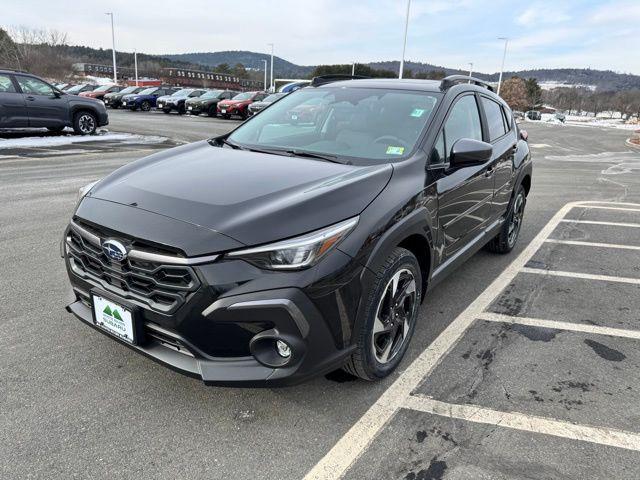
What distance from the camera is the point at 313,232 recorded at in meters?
2.29

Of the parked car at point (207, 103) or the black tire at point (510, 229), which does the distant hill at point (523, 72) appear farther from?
the black tire at point (510, 229)

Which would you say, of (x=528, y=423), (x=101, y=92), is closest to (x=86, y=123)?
(x=528, y=423)

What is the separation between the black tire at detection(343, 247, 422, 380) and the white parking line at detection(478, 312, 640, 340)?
1.03m

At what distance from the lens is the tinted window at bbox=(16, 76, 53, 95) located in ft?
41.6

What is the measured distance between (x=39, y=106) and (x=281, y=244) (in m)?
13.6

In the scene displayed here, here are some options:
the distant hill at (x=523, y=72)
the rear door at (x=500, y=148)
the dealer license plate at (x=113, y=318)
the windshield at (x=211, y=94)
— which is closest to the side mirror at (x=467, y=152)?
the rear door at (x=500, y=148)

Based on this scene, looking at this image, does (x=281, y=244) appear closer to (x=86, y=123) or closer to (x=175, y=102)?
(x=86, y=123)

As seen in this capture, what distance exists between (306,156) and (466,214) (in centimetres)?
139

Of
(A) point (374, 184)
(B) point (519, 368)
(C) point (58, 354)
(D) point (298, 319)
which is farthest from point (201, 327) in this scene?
(B) point (519, 368)

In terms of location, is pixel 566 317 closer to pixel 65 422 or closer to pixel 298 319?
pixel 298 319

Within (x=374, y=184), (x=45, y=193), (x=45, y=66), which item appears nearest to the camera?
(x=374, y=184)

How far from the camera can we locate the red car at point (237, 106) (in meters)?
25.0

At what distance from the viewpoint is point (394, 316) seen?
285cm

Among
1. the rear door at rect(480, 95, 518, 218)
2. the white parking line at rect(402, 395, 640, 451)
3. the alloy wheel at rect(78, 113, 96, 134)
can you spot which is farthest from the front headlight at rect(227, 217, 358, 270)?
the alloy wheel at rect(78, 113, 96, 134)
